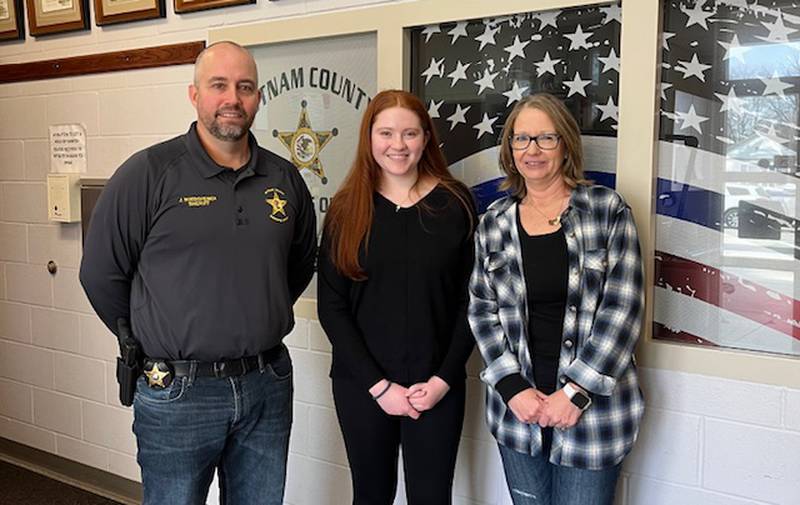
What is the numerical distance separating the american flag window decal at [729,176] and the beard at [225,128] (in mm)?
1106

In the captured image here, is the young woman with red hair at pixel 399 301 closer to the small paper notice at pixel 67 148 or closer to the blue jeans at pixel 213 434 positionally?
the blue jeans at pixel 213 434

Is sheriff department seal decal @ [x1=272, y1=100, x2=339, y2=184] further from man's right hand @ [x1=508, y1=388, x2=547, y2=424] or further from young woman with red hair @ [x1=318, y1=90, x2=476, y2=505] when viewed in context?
man's right hand @ [x1=508, y1=388, x2=547, y2=424]

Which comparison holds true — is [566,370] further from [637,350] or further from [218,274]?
[218,274]

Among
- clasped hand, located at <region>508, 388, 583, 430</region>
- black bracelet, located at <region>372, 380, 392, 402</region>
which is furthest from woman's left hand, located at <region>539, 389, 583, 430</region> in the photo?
black bracelet, located at <region>372, 380, 392, 402</region>

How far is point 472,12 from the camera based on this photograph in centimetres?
224

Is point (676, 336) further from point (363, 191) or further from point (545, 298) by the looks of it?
point (363, 191)

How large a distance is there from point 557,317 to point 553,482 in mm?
424

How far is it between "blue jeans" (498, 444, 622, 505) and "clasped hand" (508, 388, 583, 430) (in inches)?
5.2

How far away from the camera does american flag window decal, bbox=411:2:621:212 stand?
208cm

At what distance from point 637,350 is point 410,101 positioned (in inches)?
36.0

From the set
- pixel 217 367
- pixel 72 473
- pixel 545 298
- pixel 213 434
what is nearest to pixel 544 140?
pixel 545 298

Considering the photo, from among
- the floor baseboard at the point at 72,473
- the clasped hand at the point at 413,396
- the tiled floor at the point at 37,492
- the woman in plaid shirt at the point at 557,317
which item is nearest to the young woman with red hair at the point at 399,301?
the clasped hand at the point at 413,396

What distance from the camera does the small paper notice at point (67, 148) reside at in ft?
10.6

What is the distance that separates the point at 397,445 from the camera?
6.84 feet
